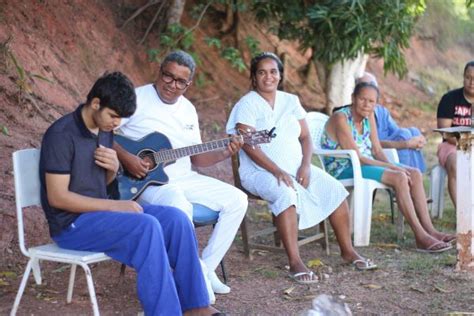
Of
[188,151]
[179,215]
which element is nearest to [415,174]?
[188,151]

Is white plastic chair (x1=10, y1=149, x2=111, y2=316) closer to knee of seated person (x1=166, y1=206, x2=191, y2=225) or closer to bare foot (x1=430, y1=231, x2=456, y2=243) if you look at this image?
knee of seated person (x1=166, y1=206, x2=191, y2=225)

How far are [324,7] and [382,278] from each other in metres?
3.83

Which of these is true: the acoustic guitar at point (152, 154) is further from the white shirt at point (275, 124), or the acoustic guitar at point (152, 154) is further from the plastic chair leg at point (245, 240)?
the plastic chair leg at point (245, 240)

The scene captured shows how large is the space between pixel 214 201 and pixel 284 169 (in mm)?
881

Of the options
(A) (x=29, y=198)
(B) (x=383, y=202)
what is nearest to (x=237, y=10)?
(B) (x=383, y=202)

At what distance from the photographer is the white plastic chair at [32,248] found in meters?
4.13

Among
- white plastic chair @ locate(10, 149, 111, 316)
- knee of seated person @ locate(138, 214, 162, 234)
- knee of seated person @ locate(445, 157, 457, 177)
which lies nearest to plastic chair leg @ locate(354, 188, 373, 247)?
knee of seated person @ locate(445, 157, 457, 177)

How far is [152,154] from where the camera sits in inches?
202

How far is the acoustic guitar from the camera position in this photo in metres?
5.07

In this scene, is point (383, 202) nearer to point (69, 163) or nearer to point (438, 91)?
point (69, 163)

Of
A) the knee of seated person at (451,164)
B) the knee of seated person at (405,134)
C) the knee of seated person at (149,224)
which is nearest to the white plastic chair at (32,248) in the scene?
the knee of seated person at (149,224)

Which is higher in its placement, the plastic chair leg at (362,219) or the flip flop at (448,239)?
the plastic chair leg at (362,219)

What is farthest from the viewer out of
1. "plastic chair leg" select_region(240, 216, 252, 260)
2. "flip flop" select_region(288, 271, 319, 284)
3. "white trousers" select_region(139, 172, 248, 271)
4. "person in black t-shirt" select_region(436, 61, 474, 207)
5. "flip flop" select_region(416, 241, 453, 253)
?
"person in black t-shirt" select_region(436, 61, 474, 207)

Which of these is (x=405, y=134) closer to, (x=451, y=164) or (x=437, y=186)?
(x=451, y=164)
